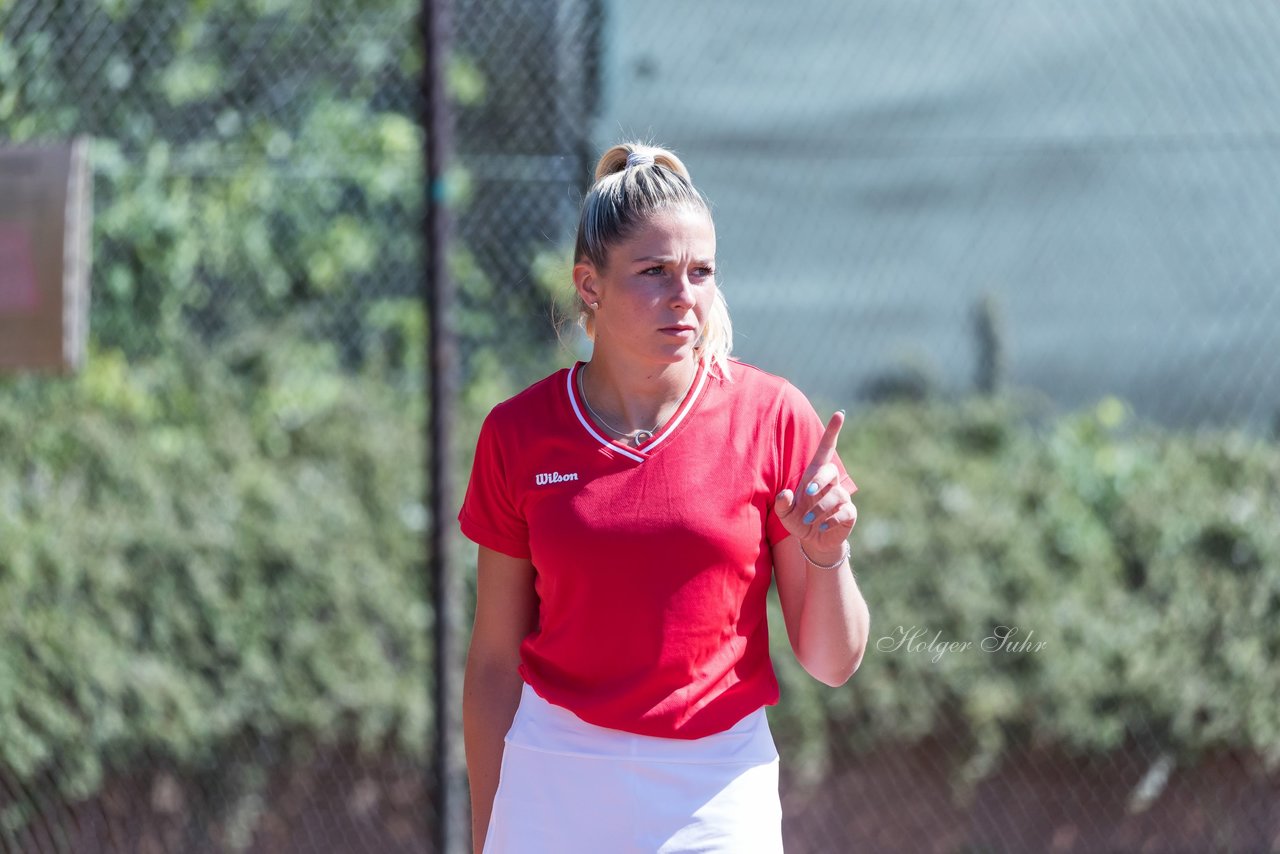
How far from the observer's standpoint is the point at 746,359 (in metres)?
4.87

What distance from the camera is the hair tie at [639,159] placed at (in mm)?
2062

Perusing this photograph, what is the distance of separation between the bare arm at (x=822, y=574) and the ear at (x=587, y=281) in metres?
0.42

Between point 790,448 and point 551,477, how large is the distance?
0.35 meters

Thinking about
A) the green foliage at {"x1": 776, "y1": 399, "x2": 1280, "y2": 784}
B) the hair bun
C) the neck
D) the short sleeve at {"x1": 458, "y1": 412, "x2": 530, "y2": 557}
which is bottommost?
the green foliage at {"x1": 776, "y1": 399, "x2": 1280, "y2": 784}

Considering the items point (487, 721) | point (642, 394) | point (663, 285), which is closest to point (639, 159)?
point (663, 285)

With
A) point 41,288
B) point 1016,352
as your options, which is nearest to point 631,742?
point 41,288

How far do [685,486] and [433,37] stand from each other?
87.5 inches

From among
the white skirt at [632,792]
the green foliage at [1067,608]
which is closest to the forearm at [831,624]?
the white skirt at [632,792]

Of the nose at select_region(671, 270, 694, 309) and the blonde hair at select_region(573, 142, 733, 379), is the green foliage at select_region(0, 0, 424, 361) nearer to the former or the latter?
the blonde hair at select_region(573, 142, 733, 379)

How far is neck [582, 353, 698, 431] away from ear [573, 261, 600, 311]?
0.34 ft

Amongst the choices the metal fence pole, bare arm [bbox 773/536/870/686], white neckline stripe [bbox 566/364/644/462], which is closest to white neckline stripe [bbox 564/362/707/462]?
white neckline stripe [bbox 566/364/644/462]

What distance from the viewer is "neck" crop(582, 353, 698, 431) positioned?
2049mm

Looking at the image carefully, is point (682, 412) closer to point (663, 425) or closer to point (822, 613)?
point (663, 425)

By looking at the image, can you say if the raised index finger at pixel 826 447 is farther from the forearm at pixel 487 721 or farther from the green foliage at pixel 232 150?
the green foliage at pixel 232 150
